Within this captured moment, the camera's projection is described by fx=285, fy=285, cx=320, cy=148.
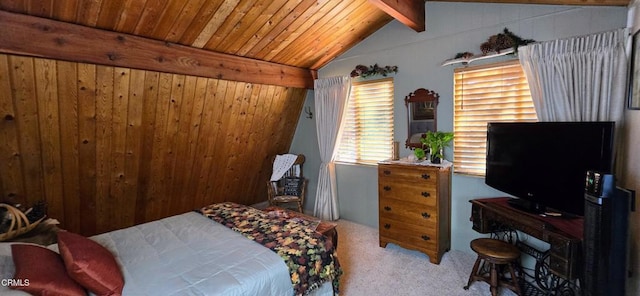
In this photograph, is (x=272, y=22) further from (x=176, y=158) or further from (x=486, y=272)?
(x=486, y=272)

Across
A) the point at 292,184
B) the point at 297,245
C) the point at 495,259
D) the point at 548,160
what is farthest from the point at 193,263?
the point at 292,184

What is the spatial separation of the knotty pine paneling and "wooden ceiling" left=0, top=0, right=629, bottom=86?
0.35 meters

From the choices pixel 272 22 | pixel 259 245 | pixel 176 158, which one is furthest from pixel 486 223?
pixel 176 158

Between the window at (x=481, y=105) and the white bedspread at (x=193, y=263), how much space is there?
1934 millimetres

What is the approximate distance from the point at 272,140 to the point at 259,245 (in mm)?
2506

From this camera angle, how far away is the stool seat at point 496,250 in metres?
2.11

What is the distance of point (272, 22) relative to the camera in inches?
105

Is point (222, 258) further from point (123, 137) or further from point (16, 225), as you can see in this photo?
point (123, 137)

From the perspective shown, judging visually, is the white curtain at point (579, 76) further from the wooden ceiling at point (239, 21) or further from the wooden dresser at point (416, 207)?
the wooden ceiling at point (239, 21)

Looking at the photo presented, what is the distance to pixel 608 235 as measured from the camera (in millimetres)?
1363

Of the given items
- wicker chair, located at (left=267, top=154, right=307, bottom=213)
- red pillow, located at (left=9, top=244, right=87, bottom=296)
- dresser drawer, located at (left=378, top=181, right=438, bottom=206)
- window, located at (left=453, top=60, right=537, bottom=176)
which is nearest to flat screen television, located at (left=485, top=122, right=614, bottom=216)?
window, located at (left=453, top=60, right=537, bottom=176)

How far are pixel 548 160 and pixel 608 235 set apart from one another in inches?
29.7

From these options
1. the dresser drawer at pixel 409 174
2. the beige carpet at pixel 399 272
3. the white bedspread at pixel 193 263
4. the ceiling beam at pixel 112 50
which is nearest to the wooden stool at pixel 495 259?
the beige carpet at pixel 399 272

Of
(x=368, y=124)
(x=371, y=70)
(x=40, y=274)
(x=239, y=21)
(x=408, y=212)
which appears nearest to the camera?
(x=40, y=274)
